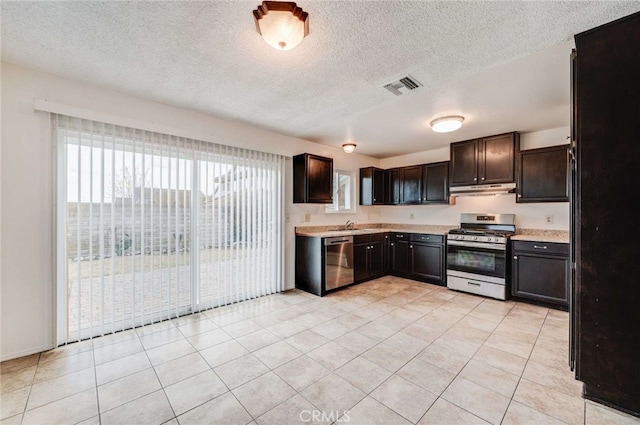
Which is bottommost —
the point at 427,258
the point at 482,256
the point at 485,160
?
the point at 427,258

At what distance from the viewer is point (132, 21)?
167cm

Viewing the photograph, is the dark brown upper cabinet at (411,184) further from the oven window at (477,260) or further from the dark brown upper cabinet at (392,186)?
the oven window at (477,260)

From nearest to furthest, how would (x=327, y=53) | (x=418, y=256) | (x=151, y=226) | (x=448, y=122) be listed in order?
1. (x=327, y=53)
2. (x=151, y=226)
3. (x=448, y=122)
4. (x=418, y=256)

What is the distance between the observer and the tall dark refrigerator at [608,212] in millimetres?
1561

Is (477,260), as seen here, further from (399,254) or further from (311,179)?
(311,179)

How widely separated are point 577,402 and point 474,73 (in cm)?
255

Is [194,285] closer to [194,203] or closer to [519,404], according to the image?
[194,203]

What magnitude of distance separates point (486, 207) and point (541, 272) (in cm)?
131

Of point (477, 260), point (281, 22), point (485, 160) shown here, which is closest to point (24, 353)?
point (281, 22)

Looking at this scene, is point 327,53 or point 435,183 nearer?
point 327,53

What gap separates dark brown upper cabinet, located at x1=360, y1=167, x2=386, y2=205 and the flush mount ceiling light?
3779 millimetres

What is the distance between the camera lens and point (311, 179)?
4.09m

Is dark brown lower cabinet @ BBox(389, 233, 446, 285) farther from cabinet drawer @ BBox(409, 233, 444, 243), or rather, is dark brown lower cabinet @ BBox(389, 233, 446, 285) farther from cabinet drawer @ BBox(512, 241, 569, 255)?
cabinet drawer @ BBox(512, 241, 569, 255)

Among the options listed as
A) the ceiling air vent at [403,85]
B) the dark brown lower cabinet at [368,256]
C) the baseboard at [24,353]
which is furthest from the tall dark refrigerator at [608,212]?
the baseboard at [24,353]
